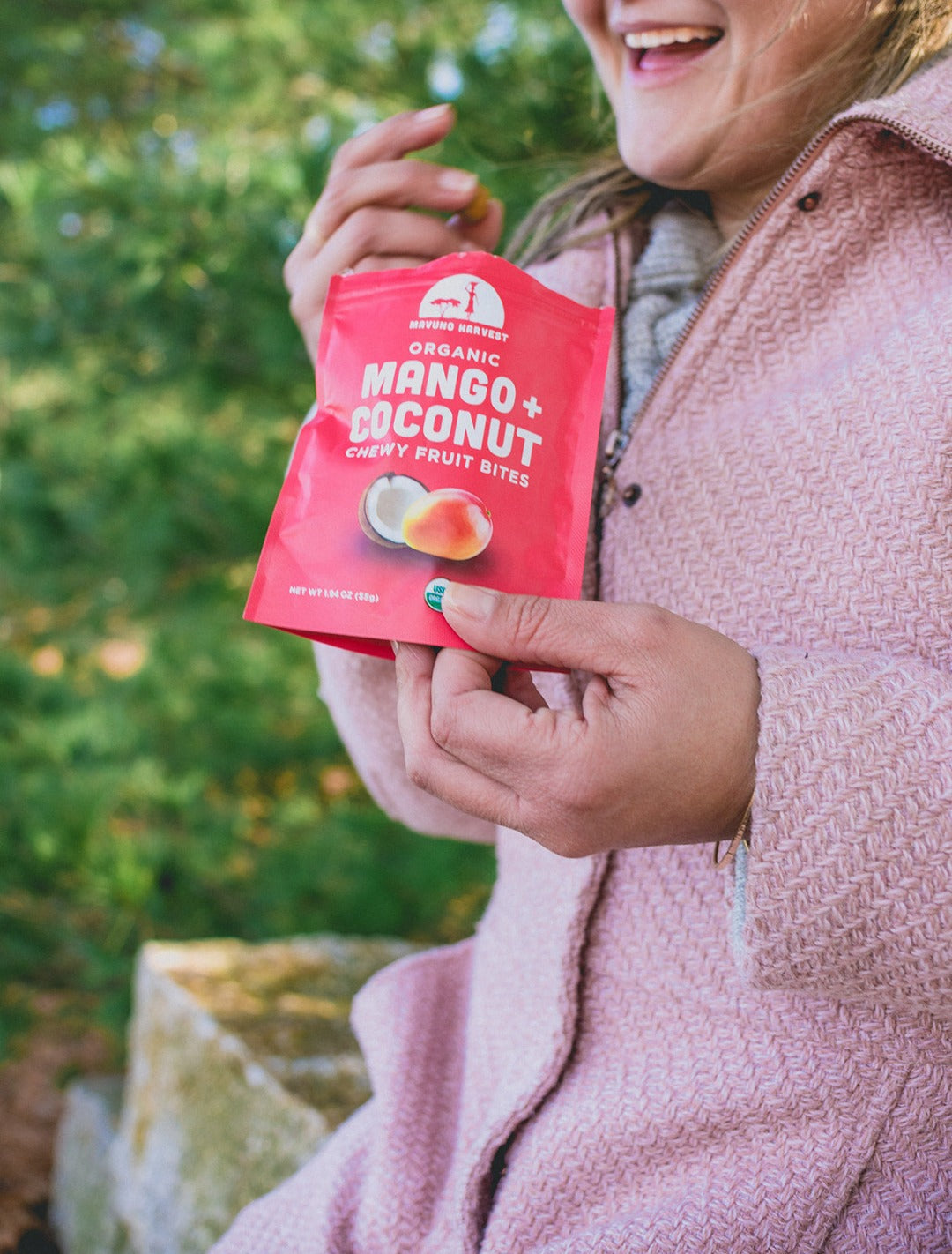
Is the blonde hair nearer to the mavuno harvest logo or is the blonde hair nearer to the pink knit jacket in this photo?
the pink knit jacket

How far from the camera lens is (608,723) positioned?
604 mm

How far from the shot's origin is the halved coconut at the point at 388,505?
0.66m

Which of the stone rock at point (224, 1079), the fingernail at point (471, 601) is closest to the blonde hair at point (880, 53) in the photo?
the fingernail at point (471, 601)

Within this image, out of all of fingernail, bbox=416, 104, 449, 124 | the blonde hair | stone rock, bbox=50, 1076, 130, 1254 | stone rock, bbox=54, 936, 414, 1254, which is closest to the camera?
the blonde hair

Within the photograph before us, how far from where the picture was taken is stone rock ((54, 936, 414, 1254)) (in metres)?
1.28

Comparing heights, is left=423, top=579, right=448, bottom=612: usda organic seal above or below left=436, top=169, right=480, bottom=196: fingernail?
below

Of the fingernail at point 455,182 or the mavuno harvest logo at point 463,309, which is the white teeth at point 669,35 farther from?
the mavuno harvest logo at point 463,309

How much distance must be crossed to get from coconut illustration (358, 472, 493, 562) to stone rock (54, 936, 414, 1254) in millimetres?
861

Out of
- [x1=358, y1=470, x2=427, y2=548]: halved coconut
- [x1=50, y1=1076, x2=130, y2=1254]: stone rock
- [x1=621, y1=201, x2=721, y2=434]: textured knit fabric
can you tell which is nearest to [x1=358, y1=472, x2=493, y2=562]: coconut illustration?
[x1=358, y1=470, x2=427, y2=548]: halved coconut

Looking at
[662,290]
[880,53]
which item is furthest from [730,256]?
[880,53]

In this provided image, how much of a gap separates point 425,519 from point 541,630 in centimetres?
11

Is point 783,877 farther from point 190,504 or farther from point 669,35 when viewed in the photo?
A: point 190,504

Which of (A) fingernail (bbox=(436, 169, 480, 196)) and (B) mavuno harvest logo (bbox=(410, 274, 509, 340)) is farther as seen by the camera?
(A) fingernail (bbox=(436, 169, 480, 196))

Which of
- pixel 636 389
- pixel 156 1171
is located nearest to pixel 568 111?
pixel 636 389
